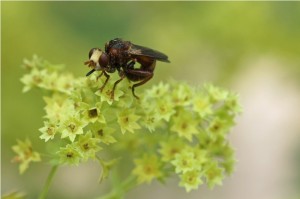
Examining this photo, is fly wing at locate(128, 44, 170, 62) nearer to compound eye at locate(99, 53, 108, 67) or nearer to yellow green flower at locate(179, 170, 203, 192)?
compound eye at locate(99, 53, 108, 67)

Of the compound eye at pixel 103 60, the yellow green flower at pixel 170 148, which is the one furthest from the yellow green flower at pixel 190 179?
the compound eye at pixel 103 60

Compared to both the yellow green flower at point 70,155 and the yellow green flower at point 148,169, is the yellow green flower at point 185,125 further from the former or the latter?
the yellow green flower at point 70,155

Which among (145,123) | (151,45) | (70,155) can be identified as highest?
(151,45)

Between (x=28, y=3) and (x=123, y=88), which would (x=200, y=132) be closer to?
(x=123, y=88)

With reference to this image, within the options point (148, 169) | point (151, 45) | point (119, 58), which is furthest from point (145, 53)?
point (151, 45)

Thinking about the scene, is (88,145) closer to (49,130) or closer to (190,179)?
(49,130)

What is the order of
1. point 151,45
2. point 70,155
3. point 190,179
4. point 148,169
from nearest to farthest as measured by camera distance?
point 70,155
point 190,179
point 148,169
point 151,45

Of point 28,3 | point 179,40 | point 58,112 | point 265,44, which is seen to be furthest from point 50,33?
point 58,112
